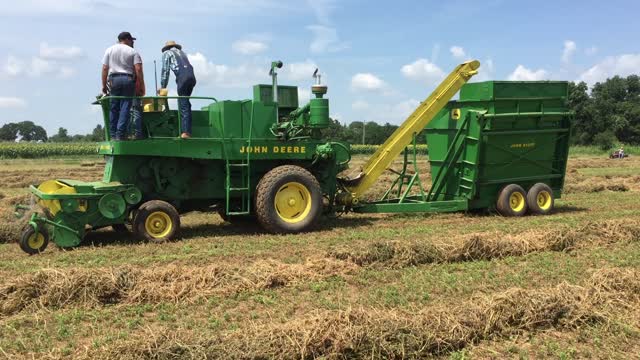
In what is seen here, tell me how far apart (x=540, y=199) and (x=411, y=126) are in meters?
3.08

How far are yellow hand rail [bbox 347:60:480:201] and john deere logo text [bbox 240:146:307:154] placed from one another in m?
1.35

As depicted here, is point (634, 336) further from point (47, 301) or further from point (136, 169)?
point (136, 169)

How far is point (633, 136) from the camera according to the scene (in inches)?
2904

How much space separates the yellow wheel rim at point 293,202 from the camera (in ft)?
30.0

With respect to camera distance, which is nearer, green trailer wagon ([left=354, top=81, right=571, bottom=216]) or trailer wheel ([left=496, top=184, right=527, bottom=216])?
green trailer wagon ([left=354, top=81, right=571, bottom=216])

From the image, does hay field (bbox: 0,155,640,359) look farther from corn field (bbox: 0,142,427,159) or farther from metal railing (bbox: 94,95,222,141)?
corn field (bbox: 0,142,427,159)

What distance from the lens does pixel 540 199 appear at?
36.7 ft

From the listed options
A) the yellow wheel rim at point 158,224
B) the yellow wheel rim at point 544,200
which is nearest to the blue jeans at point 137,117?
the yellow wheel rim at point 158,224

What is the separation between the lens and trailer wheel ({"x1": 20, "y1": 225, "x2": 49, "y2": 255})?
7336mm

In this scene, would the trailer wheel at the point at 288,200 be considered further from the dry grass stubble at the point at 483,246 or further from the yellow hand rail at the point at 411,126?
the dry grass stubble at the point at 483,246

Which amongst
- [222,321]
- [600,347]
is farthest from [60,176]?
[600,347]

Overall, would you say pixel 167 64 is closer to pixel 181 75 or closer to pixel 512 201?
pixel 181 75

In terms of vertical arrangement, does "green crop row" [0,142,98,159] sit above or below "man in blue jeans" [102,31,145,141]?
below

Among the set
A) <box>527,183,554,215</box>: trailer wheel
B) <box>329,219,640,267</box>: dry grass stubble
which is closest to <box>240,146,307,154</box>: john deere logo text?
<box>329,219,640,267</box>: dry grass stubble
